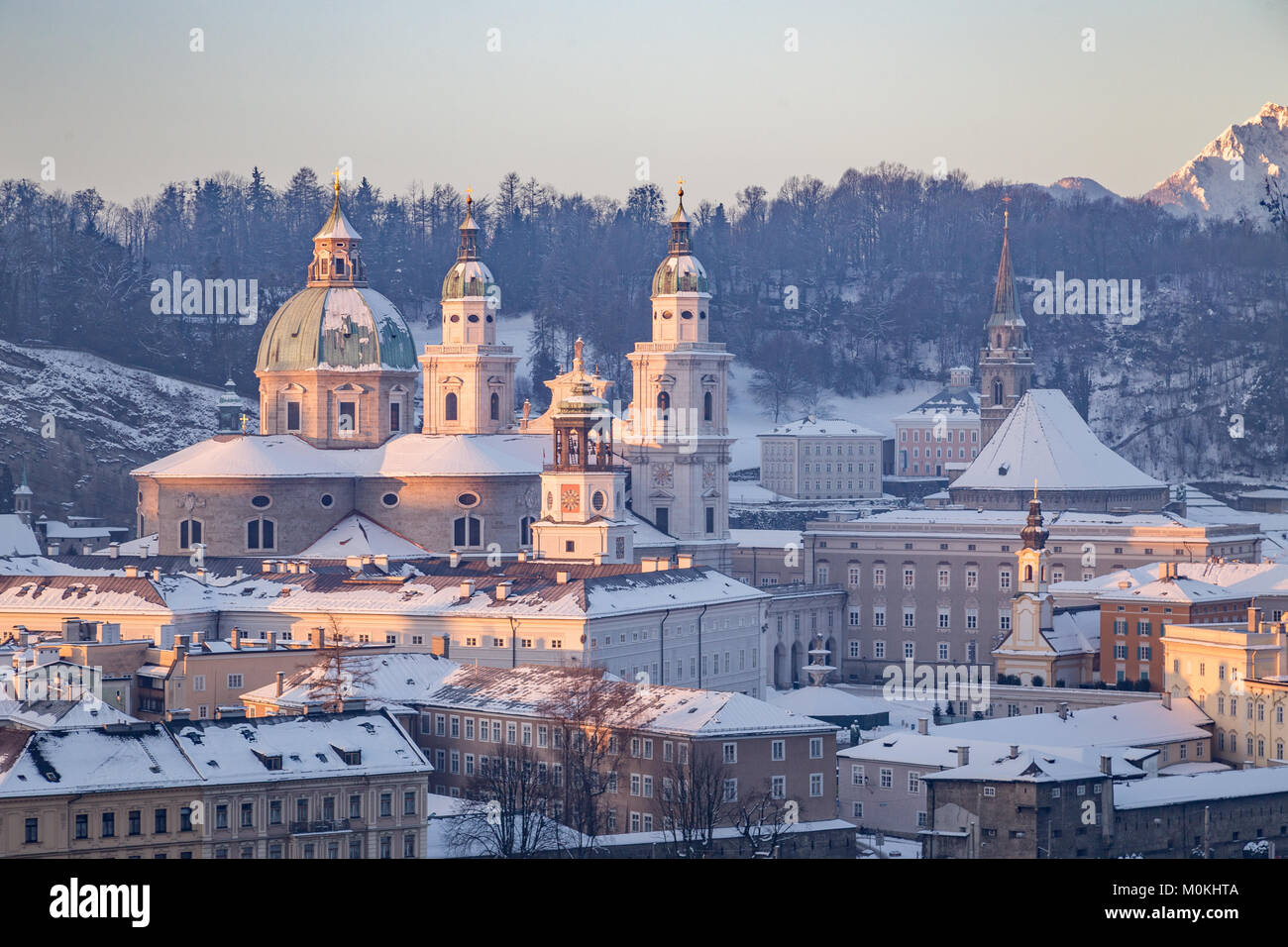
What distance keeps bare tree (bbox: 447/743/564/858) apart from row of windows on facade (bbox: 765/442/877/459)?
246 feet

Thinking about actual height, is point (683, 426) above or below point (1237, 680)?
above

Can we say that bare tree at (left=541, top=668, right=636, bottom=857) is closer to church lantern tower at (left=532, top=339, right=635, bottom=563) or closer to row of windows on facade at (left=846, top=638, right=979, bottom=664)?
church lantern tower at (left=532, top=339, right=635, bottom=563)

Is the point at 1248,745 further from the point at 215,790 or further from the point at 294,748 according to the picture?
the point at 215,790

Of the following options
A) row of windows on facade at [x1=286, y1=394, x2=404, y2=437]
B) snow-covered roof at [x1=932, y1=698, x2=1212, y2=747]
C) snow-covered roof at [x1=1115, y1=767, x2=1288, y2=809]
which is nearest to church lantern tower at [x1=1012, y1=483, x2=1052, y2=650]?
snow-covered roof at [x1=932, y1=698, x2=1212, y2=747]

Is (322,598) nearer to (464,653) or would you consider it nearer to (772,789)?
(464,653)

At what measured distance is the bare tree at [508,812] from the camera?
43.7 metres

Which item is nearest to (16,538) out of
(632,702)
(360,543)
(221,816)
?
(360,543)

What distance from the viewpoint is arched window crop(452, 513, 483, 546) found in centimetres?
7862

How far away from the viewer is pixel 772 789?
162ft

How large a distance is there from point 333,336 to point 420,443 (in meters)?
4.70

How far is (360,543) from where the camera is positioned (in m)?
78.2
